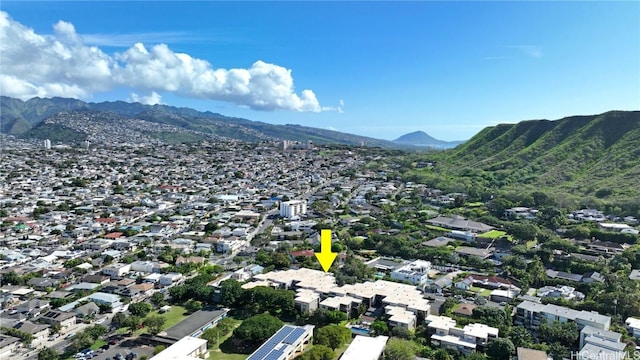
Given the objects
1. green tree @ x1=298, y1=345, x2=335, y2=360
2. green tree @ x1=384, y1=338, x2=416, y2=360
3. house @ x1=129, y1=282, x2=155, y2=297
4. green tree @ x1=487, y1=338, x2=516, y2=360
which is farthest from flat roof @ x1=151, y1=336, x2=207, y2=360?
green tree @ x1=487, y1=338, x2=516, y2=360

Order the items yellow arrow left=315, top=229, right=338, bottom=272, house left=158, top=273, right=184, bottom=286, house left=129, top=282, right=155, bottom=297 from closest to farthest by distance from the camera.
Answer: house left=129, top=282, right=155, bottom=297 → house left=158, top=273, right=184, bottom=286 → yellow arrow left=315, top=229, right=338, bottom=272

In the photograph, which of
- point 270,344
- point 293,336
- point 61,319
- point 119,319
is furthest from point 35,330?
point 293,336

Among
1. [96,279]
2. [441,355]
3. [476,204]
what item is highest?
[476,204]

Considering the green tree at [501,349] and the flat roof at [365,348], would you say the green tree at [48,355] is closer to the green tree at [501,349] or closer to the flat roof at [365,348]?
the flat roof at [365,348]

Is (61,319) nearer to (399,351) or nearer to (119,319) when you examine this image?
(119,319)

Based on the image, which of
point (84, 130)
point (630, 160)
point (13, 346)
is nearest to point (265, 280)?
point (13, 346)

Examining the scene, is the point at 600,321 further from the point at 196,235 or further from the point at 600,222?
the point at 196,235

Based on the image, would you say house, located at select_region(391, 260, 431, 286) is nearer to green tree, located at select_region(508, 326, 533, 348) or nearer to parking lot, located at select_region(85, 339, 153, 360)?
green tree, located at select_region(508, 326, 533, 348)
